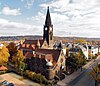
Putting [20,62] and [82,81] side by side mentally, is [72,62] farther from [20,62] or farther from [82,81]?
[20,62]

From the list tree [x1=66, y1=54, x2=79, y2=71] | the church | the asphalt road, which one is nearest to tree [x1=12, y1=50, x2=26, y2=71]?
the church

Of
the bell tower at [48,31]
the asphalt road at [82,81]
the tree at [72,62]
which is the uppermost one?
the bell tower at [48,31]

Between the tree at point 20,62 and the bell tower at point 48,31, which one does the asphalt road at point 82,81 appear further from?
the bell tower at point 48,31

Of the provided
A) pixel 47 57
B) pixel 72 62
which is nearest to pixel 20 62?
pixel 47 57

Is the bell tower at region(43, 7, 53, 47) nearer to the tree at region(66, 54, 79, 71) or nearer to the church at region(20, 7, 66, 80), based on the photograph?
the church at region(20, 7, 66, 80)

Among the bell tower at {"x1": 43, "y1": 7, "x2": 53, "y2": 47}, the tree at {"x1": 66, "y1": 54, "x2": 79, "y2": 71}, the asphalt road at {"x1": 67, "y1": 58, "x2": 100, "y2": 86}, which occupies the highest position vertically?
the bell tower at {"x1": 43, "y1": 7, "x2": 53, "y2": 47}

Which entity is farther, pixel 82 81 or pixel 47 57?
pixel 47 57

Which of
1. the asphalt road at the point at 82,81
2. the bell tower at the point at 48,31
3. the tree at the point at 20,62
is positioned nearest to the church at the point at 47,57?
the bell tower at the point at 48,31

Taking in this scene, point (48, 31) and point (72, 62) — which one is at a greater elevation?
point (48, 31)

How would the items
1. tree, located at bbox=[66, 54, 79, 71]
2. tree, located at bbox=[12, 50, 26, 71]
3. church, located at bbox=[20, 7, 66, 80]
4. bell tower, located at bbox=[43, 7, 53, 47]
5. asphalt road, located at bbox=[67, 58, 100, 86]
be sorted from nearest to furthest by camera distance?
asphalt road, located at bbox=[67, 58, 100, 86] → church, located at bbox=[20, 7, 66, 80] → tree, located at bbox=[12, 50, 26, 71] → tree, located at bbox=[66, 54, 79, 71] → bell tower, located at bbox=[43, 7, 53, 47]

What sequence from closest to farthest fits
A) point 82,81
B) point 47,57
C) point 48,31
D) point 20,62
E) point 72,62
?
point 82,81 < point 47,57 < point 20,62 < point 72,62 < point 48,31

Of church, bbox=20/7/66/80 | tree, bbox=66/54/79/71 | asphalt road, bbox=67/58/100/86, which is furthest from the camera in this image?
tree, bbox=66/54/79/71
